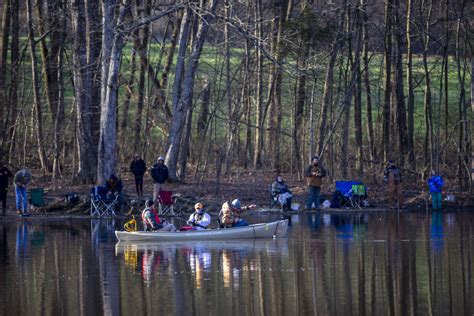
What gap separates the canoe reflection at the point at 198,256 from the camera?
20641 mm

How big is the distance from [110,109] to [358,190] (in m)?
9.81

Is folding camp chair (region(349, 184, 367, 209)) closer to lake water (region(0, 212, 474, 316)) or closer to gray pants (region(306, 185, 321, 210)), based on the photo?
gray pants (region(306, 185, 321, 210))

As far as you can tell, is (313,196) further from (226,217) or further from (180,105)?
(226,217)

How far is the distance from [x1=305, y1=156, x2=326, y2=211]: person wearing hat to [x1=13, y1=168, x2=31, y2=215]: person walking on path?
10.0 m

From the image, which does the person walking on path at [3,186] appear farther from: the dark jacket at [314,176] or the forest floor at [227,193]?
the dark jacket at [314,176]

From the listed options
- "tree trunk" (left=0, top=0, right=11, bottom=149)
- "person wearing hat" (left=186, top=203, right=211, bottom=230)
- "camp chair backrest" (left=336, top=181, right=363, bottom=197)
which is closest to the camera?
"person wearing hat" (left=186, top=203, right=211, bottom=230)

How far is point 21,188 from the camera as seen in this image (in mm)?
36188

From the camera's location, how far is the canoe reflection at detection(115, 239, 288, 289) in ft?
67.7

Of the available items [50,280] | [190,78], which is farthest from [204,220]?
[190,78]

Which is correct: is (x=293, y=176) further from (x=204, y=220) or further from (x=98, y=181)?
(x=204, y=220)

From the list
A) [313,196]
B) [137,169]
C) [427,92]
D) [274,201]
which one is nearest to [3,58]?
[137,169]

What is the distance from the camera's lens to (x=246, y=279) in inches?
760

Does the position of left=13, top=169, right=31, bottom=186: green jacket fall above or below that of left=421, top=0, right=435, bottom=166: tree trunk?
below

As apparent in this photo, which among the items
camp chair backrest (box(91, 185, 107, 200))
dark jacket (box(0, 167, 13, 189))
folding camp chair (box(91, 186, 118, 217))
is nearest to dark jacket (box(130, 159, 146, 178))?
folding camp chair (box(91, 186, 118, 217))
